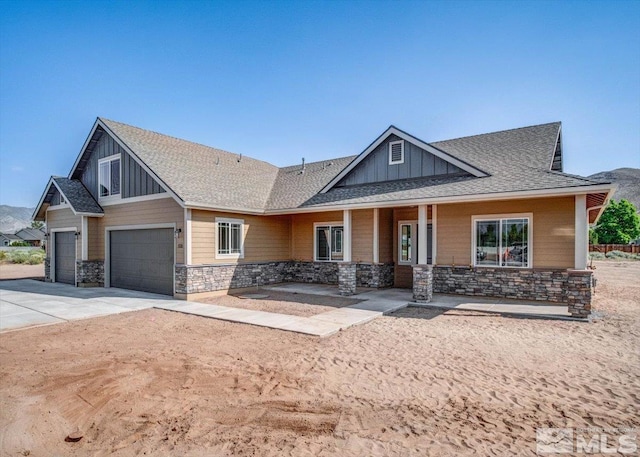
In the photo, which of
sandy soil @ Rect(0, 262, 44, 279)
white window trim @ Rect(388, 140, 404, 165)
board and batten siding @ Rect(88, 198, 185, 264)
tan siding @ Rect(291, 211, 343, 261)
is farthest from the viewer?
sandy soil @ Rect(0, 262, 44, 279)

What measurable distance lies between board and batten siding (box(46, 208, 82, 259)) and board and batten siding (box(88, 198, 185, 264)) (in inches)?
21.4

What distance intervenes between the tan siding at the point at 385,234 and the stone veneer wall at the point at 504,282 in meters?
2.12

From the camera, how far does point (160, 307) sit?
10352 mm

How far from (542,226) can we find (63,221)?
19.7m

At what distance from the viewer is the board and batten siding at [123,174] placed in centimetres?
1288

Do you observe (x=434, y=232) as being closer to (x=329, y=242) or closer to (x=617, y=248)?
(x=329, y=242)

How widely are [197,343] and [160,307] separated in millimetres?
4341

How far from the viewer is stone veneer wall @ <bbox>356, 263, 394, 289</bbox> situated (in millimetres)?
13289

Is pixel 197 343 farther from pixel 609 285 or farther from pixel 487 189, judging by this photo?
pixel 609 285

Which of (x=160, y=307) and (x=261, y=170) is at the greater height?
(x=261, y=170)

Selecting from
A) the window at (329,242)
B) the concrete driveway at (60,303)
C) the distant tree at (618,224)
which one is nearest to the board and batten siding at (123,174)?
the concrete driveway at (60,303)

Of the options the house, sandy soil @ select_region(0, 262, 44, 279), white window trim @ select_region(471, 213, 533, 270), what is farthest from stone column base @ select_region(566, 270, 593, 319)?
sandy soil @ select_region(0, 262, 44, 279)

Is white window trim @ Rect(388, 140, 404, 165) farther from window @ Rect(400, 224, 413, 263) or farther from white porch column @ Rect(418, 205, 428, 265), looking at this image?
white porch column @ Rect(418, 205, 428, 265)

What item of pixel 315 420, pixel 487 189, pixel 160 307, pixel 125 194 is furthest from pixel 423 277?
pixel 125 194
